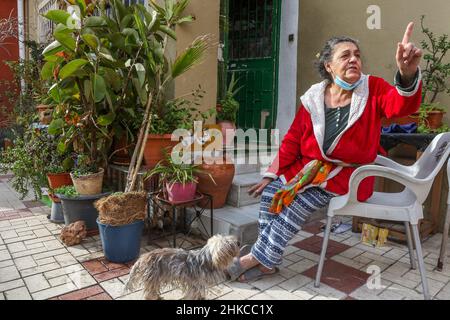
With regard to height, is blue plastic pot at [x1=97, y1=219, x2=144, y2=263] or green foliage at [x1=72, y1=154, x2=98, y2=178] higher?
green foliage at [x1=72, y1=154, x2=98, y2=178]

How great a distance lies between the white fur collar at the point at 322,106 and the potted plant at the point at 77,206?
5.71 ft

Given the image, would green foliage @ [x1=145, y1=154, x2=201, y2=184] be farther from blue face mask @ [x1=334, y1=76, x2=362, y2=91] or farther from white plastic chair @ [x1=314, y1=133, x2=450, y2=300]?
blue face mask @ [x1=334, y1=76, x2=362, y2=91]

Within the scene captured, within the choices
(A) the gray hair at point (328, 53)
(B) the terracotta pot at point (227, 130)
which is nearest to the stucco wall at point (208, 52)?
(B) the terracotta pot at point (227, 130)

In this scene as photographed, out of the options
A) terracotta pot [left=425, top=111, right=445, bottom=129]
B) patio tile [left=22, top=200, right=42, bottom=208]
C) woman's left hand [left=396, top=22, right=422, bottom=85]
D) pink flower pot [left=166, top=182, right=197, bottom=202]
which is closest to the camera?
woman's left hand [left=396, top=22, right=422, bottom=85]

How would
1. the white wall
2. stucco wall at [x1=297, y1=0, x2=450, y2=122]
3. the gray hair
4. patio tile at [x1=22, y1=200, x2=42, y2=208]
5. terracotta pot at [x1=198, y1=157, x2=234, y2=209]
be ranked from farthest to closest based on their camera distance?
the white wall
patio tile at [x1=22, y1=200, x2=42, y2=208]
stucco wall at [x1=297, y1=0, x2=450, y2=122]
terracotta pot at [x1=198, y1=157, x2=234, y2=209]
the gray hair

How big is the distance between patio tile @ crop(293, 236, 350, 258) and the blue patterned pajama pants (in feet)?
2.02

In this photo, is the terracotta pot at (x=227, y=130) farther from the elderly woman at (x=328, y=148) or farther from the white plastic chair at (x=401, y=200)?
the white plastic chair at (x=401, y=200)

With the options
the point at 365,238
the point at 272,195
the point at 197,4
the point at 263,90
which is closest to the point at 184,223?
the point at 272,195

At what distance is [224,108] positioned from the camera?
3.81 m

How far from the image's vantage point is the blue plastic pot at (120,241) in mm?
2338

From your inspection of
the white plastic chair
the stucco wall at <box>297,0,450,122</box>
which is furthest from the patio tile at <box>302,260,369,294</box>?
the stucco wall at <box>297,0,450,122</box>

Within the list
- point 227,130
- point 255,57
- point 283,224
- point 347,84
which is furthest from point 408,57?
point 255,57

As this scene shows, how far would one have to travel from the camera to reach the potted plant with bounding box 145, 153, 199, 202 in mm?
2521

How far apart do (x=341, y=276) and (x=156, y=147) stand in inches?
69.2
